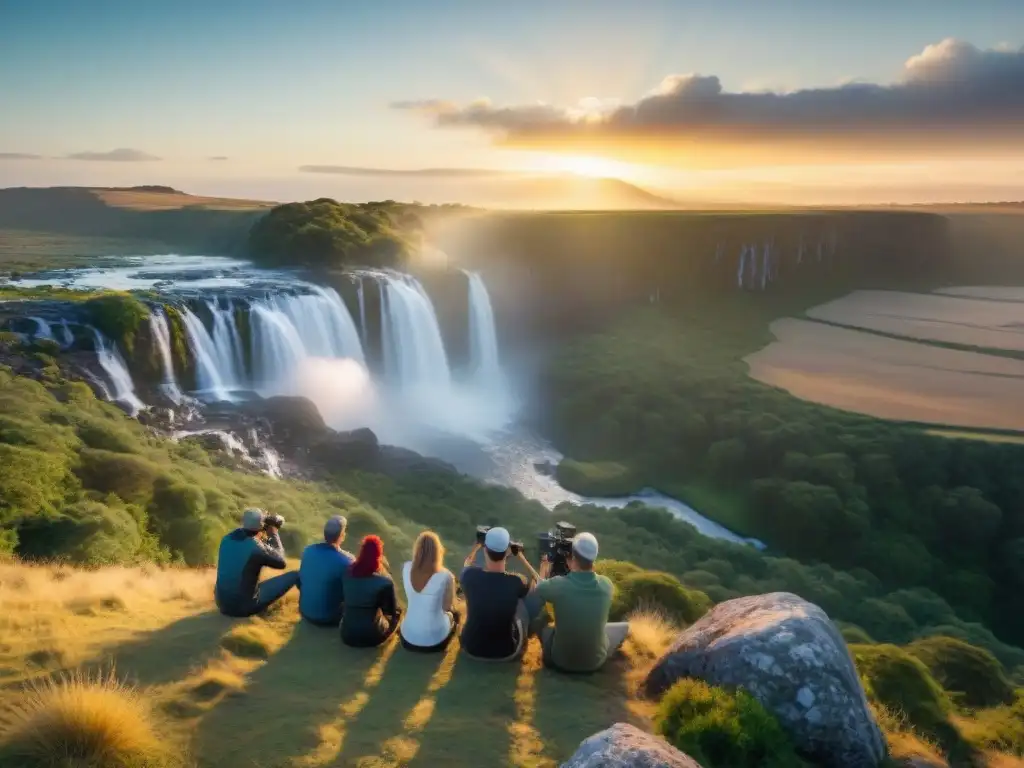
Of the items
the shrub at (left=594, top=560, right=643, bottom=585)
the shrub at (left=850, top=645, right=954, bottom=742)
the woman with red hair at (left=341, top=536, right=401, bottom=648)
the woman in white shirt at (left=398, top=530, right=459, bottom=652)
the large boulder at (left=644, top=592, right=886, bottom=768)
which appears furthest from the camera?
the shrub at (left=594, top=560, right=643, bottom=585)

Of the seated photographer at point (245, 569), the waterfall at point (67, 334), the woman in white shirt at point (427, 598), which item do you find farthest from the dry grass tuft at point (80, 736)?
the waterfall at point (67, 334)

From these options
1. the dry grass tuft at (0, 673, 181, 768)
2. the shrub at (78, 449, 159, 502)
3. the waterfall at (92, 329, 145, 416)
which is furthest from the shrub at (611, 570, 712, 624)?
the waterfall at (92, 329, 145, 416)

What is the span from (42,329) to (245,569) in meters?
23.6

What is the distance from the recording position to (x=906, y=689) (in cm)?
1045

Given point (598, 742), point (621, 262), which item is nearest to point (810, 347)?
point (621, 262)

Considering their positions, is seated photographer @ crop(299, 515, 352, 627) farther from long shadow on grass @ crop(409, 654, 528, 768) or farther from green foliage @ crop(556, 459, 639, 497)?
green foliage @ crop(556, 459, 639, 497)

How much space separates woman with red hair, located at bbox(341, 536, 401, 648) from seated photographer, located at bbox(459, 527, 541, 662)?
3.55 feet

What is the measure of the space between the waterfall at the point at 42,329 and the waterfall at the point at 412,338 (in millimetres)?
19366

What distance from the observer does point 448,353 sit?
2035 inches

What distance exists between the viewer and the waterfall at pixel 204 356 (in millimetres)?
31859

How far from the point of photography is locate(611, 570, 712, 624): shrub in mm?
12523

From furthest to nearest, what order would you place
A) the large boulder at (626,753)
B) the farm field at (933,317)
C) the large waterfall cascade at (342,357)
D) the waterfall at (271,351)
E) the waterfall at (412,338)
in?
the farm field at (933,317)
the waterfall at (412,338)
the waterfall at (271,351)
the large waterfall cascade at (342,357)
the large boulder at (626,753)

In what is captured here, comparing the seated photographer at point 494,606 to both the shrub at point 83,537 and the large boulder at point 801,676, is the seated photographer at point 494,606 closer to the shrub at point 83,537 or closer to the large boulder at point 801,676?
the large boulder at point 801,676

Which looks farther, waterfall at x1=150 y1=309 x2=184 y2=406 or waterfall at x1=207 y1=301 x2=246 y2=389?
waterfall at x1=207 y1=301 x2=246 y2=389
